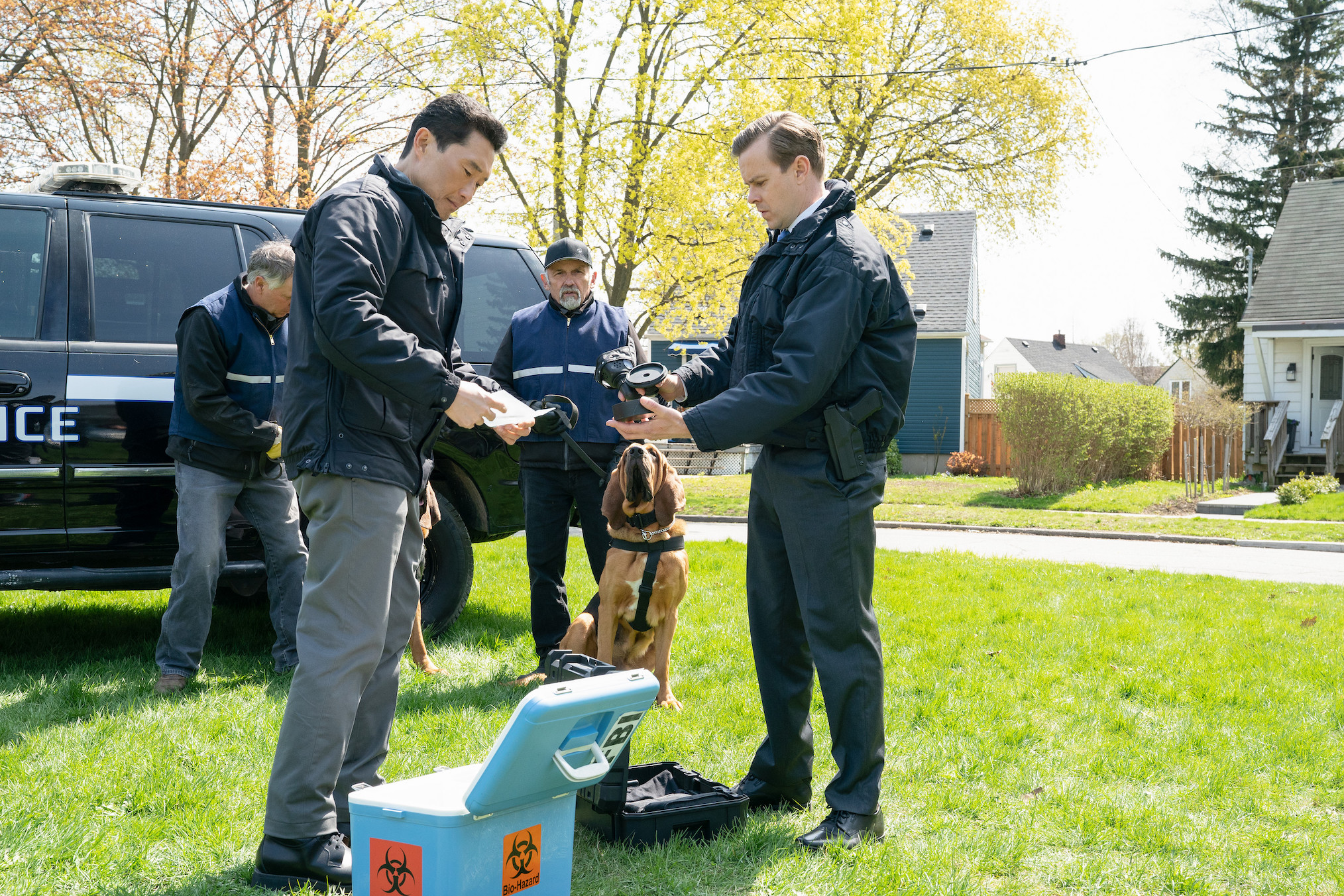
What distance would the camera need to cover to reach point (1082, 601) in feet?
22.9

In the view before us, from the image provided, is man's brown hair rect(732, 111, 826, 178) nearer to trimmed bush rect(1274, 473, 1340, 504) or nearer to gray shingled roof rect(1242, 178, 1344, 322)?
trimmed bush rect(1274, 473, 1340, 504)

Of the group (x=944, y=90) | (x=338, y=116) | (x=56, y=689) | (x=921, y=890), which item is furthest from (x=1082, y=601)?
(x=338, y=116)

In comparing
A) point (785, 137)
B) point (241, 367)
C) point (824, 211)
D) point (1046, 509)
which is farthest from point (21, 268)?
point (1046, 509)

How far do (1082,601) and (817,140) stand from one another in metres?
Result: 5.05

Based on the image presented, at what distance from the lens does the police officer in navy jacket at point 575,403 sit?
4836 mm

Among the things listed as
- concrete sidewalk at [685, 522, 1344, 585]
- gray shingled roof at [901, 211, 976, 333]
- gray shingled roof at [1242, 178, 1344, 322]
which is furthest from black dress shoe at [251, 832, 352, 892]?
gray shingled roof at [901, 211, 976, 333]

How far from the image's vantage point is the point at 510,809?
2.19m

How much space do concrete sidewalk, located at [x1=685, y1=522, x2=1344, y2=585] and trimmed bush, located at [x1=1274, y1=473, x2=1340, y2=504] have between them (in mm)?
4122

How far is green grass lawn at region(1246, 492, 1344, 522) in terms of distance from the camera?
1370 centimetres

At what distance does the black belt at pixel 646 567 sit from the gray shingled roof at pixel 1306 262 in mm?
21009

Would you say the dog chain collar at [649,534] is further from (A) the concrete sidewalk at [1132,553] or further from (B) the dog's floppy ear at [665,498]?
(A) the concrete sidewalk at [1132,553]

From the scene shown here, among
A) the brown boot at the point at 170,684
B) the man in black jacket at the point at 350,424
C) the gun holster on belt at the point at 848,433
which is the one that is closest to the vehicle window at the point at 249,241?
the brown boot at the point at 170,684

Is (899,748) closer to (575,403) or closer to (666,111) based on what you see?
(575,403)

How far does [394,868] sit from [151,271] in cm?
371
